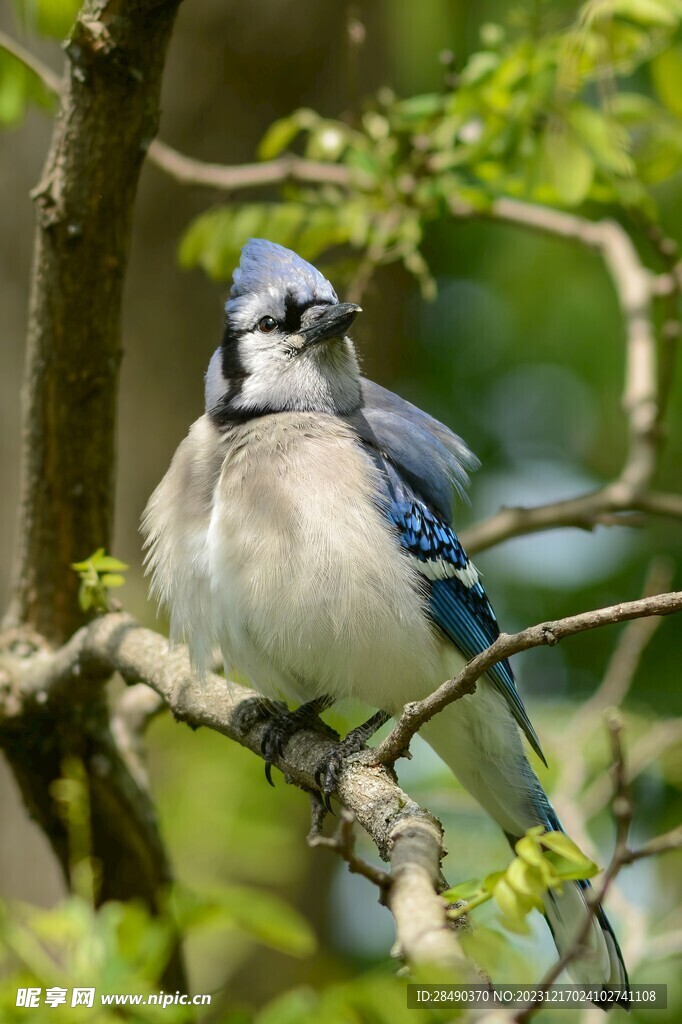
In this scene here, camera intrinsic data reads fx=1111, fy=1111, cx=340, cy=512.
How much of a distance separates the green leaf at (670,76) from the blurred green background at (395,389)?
52 centimetres

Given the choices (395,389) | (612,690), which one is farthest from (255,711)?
(395,389)

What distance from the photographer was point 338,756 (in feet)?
9.20

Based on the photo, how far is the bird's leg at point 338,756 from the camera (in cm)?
269

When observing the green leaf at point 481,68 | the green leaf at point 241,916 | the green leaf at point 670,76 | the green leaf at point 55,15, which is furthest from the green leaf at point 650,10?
the green leaf at point 241,916

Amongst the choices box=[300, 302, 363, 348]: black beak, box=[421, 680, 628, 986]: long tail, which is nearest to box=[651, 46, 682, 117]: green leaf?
box=[300, 302, 363, 348]: black beak

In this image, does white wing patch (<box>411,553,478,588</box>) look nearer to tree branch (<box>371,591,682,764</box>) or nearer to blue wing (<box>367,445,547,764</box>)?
blue wing (<box>367,445,547,764</box>)

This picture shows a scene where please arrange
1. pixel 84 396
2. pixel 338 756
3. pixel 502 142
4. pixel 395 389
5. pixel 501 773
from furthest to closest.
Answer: pixel 395 389
pixel 502 142
pixel 501 773
pixel 84 396
pixel 338 756

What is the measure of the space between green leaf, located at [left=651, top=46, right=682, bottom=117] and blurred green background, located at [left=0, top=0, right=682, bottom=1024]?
1.72 ft

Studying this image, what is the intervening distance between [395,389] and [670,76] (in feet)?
10.7

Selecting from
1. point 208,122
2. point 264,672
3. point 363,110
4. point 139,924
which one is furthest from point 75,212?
point 208,122

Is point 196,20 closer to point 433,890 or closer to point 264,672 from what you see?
point 264,672

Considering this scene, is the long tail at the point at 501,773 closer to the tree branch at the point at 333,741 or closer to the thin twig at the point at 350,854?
the tree branch at the point at 333,741

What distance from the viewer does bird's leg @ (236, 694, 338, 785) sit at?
311 centimetres

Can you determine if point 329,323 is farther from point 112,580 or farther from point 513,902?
point 513,902
